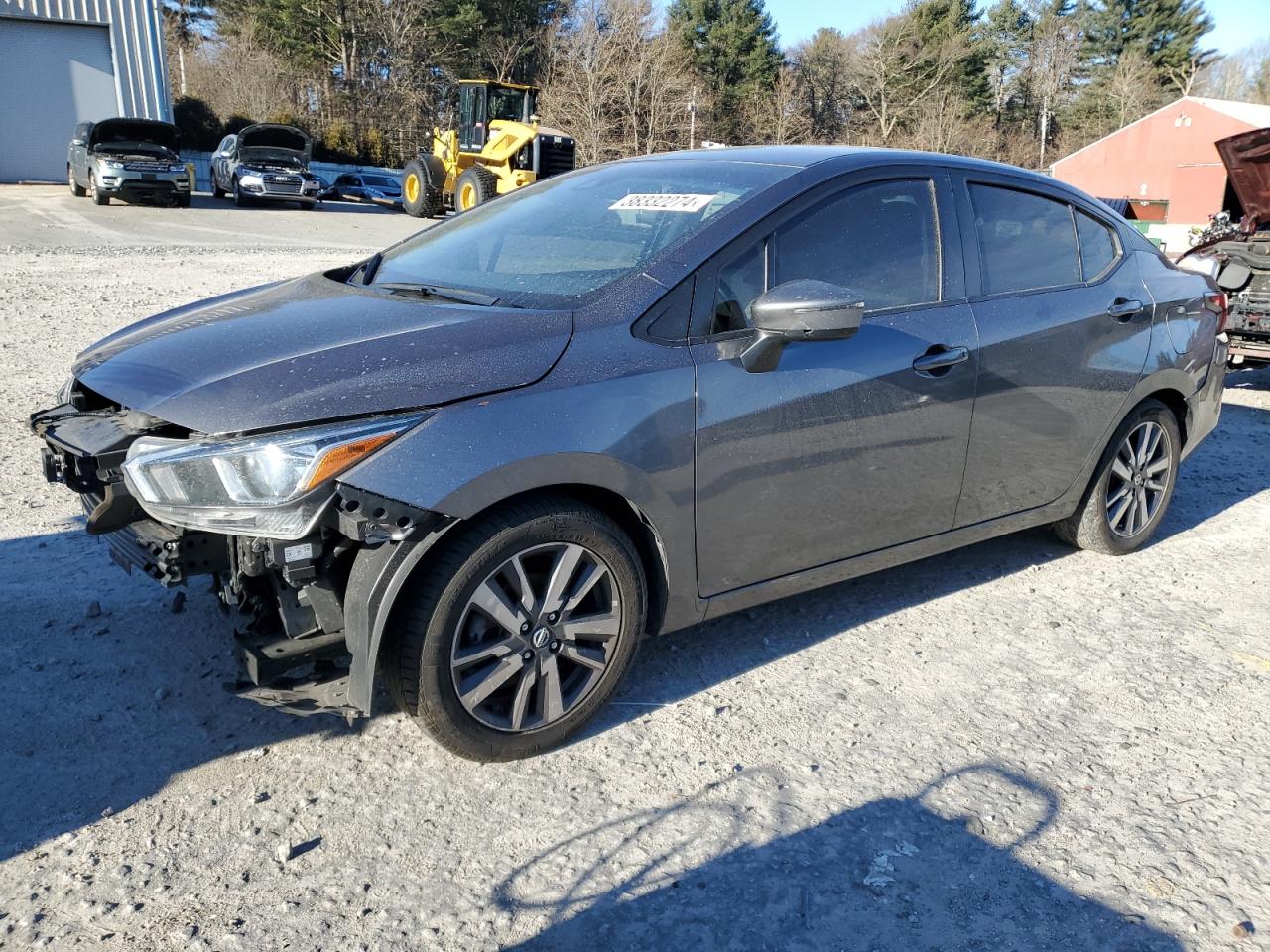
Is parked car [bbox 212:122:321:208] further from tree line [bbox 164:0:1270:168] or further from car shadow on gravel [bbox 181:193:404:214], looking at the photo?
tree line [bbox 164:0:1270:168]

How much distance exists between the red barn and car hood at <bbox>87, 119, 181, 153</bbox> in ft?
97.4

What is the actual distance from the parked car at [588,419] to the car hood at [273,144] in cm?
2414

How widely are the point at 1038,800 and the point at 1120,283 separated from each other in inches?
100

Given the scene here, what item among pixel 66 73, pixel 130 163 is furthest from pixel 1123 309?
pixel 66 73

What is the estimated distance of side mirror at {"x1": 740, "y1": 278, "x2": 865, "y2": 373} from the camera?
3129 millimetres

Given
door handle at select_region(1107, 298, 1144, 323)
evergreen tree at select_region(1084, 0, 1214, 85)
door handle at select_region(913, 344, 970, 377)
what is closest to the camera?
door handle at select_region(913, 344, 970, 377)

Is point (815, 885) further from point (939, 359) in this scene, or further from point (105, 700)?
point (105, 700)

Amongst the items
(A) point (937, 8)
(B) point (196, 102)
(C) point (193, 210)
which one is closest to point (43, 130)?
(B) point (196, 102)

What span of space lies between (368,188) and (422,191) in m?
7.44

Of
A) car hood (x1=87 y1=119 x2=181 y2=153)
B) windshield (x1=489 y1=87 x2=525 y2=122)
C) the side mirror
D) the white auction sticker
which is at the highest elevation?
windshield (x1=489 y1=87 x2=525 y2=122)

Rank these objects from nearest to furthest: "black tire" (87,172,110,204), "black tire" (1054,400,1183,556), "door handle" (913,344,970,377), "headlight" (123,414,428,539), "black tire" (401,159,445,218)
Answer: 1. "headlight" (123,414,428,539)
2. "door handle" (913,344,970,377)
3. "black tire" (1054,400,1183,556)
4. "black tire" (87,172,110,204)
5. "black tire" (401,159,445,218)

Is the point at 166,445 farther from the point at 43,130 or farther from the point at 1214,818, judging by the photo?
the point at 43,130

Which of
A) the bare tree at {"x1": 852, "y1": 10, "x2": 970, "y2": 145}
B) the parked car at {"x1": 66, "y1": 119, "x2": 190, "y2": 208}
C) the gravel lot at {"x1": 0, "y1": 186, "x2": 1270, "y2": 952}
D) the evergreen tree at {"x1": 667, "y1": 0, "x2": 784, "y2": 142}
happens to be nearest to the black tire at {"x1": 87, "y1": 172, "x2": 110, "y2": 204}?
the parked car at {"x1": 66, "y1": 119, "x2": 190, "y2": 208}

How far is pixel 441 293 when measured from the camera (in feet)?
11.6
